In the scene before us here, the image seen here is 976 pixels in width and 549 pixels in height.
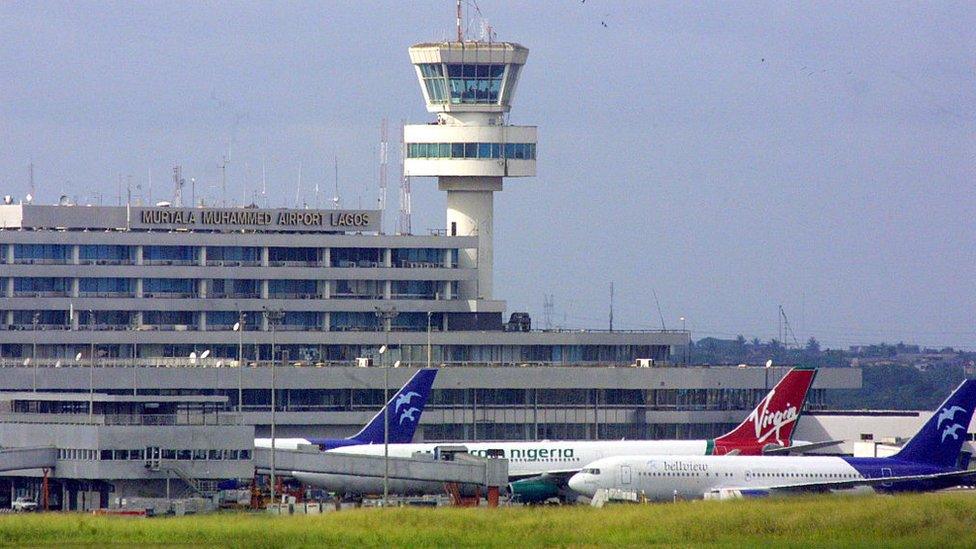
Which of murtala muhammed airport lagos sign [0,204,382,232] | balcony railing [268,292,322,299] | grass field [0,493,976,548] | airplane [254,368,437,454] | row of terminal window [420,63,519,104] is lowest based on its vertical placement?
grass field [0,493,976,548]

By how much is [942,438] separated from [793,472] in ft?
34.2

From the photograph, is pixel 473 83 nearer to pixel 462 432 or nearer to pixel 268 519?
pixel 462 432

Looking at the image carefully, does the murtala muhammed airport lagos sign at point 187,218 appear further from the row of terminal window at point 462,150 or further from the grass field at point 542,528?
the grass field at point 542,528

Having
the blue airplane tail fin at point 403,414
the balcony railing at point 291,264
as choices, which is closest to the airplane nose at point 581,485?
the blue airplane tail fin at point 403,414

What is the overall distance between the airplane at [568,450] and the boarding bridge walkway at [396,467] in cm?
87

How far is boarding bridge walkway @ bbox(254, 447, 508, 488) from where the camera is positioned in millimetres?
131375

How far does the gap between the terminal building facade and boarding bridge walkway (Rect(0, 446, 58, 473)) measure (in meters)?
57.8

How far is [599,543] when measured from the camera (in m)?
97.6

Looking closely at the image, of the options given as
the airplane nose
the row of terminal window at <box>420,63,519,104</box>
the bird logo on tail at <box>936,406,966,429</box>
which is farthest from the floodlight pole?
the bird logo on tail at <box>936,406,966,429</box>

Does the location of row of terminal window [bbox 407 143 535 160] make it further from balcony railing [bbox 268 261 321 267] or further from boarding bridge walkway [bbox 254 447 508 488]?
boarding bridge walkway [bbox 254 447 508 488]

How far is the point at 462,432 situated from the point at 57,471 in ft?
225

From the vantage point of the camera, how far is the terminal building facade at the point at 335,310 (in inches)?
7480

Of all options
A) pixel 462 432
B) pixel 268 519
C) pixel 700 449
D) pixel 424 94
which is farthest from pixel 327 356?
pixel 268 519

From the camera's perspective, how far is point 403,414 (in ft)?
508
